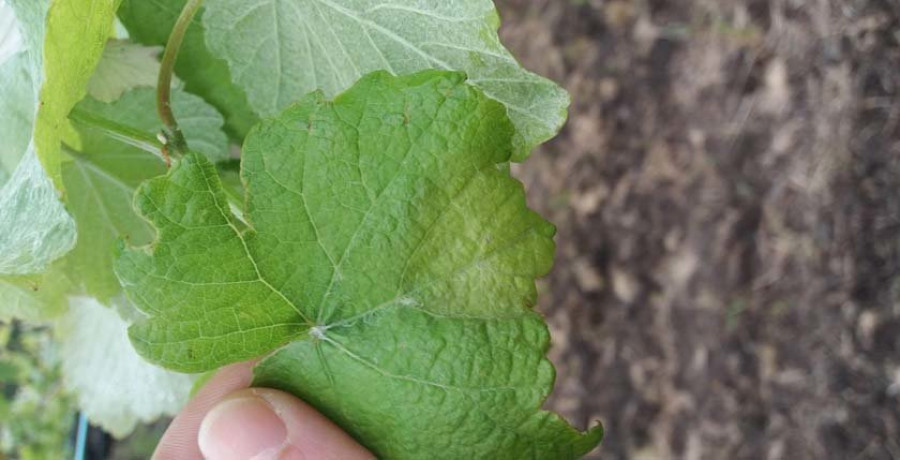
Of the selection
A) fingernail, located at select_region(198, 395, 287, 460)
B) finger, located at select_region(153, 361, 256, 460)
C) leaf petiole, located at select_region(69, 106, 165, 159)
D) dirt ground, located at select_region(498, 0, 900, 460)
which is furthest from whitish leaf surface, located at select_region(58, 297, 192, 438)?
dirt ground, located at select_region(498, 0, 900, 460)

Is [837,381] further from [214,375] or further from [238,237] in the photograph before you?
[238,237]

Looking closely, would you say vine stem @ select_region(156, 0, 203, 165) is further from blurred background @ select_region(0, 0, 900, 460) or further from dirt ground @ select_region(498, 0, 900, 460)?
dirt ground @ select_region(498, 0, 900, 460)

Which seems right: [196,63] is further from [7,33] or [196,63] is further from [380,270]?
[380,270]

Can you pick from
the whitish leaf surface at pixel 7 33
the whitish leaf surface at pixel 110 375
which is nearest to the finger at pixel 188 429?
the whitish leaf surface at pixel 110 375

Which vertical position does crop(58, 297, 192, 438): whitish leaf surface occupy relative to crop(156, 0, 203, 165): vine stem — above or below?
below

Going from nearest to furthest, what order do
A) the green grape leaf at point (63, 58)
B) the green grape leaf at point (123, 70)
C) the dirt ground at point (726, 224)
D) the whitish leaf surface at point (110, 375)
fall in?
the green grape leaf at point (63, 58) → the green grape leaf at point (123, 70) → the whitish leaf surface at point (110, 375) → the dirt ground at point (726, 224)

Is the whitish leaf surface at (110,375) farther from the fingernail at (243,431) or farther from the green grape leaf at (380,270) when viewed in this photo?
the green grape leaf at (380,270)
